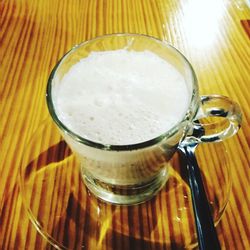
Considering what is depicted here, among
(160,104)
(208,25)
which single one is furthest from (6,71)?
(208,25)

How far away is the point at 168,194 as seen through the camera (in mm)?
636

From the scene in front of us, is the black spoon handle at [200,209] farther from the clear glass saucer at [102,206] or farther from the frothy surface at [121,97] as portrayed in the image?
the frothy surface at [121,97]

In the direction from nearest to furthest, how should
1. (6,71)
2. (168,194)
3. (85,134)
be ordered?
(85,134) → (168,194) → (6,71)

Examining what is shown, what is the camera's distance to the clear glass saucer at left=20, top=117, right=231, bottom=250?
57 centimetres

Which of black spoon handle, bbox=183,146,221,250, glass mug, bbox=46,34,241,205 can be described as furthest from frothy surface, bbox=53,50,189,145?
black spoon handle, bbox=183,146,221,250

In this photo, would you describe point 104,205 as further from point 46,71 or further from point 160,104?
point 46,71

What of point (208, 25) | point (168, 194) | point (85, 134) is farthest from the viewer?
point (208, 25)

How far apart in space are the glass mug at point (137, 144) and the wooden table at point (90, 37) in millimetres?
37

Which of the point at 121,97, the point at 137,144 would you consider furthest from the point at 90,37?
the point at 137,144

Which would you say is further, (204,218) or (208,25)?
(208,25)

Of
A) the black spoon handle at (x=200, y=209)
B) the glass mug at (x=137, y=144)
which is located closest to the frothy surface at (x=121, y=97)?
the glass mug at (x=137, y=144)

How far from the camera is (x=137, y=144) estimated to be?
19.0 inches

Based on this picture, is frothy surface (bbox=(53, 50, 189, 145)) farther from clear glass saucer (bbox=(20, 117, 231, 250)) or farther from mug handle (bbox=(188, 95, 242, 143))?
clear glass saucer (bbox=(20, 117, 231, 250))

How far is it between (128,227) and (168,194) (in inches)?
3.8
